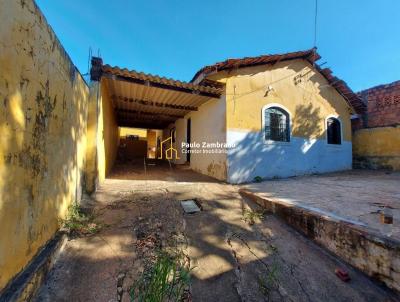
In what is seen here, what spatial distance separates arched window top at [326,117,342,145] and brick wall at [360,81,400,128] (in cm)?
253

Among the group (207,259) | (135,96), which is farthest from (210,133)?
(207,259)

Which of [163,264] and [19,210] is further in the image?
[163,264]

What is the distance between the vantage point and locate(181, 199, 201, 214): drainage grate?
4498mm

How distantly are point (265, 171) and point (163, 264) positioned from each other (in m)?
5.77

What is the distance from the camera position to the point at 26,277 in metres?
2.05

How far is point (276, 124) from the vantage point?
319 inches

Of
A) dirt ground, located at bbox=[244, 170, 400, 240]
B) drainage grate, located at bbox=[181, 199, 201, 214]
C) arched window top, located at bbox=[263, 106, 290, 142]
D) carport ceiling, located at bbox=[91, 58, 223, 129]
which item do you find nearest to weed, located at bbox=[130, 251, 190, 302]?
drainage grate, located at bbox=[181, 199, 201, 214]

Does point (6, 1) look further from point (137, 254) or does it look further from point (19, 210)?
point (137, 254)

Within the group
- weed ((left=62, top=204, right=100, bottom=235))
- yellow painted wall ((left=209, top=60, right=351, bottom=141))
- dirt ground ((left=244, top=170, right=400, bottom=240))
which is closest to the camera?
dirt ground ((left=244, top=170, right=400, bottom=240))

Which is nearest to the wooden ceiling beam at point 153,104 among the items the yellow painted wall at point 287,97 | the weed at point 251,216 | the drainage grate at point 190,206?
the yellow painted wall at point 287,97

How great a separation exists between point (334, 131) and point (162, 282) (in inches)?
427

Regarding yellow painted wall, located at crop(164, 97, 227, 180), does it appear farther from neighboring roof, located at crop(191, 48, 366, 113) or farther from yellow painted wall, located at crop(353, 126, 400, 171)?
yellow painted wall, located at crop(353, 126, 400, 171)

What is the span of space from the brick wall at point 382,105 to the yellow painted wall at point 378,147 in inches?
16.6

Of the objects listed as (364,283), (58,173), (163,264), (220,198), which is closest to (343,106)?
(220,198)
